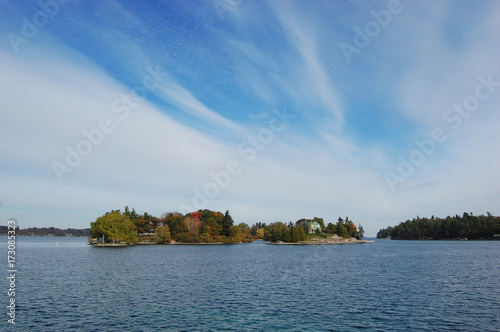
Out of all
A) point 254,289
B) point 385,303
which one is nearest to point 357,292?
point 385,303

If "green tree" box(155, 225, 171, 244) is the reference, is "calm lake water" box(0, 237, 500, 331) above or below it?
above

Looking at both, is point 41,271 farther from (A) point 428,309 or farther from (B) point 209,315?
(A) point 428,309

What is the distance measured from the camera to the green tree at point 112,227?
16425 cm

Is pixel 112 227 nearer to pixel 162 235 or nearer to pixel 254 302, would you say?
pixel 162 235

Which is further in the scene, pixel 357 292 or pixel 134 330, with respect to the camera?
pixel 357 292

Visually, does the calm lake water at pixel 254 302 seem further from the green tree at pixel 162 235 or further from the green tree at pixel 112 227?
the green tree at pixel 162 235

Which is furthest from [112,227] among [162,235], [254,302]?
[254,302]

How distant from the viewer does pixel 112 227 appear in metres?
165

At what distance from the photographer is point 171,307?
35.8m

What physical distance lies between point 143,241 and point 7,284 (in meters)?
158

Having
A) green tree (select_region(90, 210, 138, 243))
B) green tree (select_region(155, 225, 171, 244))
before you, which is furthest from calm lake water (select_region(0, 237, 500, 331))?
green tree (select_region(155, 225, 171, 244))

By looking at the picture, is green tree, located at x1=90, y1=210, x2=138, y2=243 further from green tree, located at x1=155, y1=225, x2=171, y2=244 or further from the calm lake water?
the calm lake water

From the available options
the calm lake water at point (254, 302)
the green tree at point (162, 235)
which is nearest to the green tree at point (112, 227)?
the green tree at point (162, 235)

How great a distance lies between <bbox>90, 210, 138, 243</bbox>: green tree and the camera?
164250 millimetres
